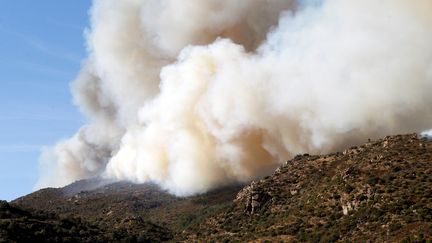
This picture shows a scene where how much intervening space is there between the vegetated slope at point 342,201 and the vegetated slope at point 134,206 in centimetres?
932

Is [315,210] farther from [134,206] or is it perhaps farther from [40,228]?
[134,206]

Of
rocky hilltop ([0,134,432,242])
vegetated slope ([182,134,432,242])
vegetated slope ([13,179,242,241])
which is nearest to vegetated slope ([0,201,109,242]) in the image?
rocky hilltop ([0,134,432,242])

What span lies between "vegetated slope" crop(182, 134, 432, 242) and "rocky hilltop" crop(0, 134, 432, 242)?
12 centimetres

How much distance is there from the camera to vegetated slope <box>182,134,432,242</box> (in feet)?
213

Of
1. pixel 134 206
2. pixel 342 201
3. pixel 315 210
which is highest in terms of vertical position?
pixel 134 206

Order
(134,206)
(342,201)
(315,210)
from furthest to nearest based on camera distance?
(134,206), (315,210), (342,201)

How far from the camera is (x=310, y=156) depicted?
102 m

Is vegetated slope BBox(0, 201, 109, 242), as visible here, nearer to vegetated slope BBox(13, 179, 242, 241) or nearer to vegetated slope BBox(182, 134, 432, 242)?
vegetated slope BBox(13, 179, 242, 241)

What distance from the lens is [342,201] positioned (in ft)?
244

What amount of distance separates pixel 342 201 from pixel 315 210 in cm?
400

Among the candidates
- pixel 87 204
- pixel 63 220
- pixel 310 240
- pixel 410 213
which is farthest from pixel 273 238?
pixel 87 204

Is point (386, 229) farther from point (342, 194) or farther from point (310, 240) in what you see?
point (342, 194)

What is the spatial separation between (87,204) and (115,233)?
1559 inches

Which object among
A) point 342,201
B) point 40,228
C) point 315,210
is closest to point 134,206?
point 40,228
